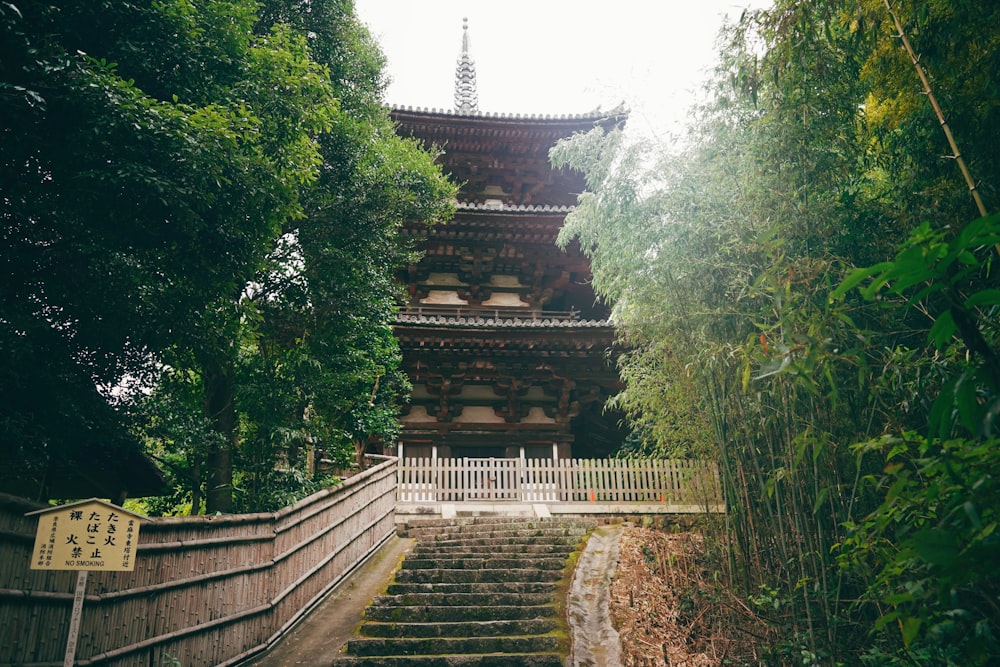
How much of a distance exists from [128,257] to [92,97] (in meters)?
1.10

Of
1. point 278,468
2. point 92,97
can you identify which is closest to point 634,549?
point 278,468

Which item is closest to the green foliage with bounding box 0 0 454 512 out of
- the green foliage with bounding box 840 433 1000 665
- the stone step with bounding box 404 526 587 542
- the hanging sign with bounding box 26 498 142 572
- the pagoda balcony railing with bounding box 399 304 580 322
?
the hanging sign with bounding box 26 498 142 572

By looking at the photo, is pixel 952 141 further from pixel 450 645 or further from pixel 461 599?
pixel 461 599

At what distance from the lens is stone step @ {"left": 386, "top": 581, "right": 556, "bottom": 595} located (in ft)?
20.1

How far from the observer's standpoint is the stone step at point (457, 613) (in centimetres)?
558

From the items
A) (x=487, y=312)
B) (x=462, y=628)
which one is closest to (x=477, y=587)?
(x=462, y=628)

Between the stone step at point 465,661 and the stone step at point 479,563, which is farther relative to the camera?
the stone step at point 479,563

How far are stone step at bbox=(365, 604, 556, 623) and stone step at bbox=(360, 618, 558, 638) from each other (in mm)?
195

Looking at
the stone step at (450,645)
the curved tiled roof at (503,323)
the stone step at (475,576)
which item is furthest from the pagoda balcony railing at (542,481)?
the stone step at (450,645)

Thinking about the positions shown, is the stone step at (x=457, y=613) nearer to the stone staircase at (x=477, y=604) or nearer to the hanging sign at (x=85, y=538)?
the stone staircase at (x=477, y=604)

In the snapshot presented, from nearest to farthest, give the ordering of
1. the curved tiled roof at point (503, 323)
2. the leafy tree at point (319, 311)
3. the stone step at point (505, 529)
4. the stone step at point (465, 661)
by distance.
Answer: the stone step at point (465, 661), the leafy tree at point (319, 311), the stone step at point (505, 529), the curved tiled roof at point (503, 323)

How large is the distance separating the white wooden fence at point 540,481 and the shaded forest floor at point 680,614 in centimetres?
298

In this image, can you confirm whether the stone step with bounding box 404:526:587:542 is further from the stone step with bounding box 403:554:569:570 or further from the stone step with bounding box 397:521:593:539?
the stone step with bounding box 403:554:569:570

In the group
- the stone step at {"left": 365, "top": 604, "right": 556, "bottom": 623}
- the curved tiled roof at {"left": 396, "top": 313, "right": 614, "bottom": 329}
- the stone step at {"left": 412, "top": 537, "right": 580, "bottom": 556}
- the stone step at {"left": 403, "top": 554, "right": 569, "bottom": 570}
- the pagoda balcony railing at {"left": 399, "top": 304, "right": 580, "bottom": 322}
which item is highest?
the pagoda balcony railing at {"left": 399, "top": 304, "right": 580, "bottom": 322}
